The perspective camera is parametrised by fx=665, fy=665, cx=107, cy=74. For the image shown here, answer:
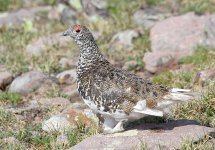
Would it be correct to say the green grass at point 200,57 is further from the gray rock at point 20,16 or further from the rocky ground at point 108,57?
the gray rock at point 20,16

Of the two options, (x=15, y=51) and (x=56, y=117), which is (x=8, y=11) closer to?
(x=15, y=51)

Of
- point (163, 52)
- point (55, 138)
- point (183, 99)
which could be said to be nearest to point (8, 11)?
point (163, 52)

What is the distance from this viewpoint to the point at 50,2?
1530 cm

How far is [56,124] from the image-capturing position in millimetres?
8672

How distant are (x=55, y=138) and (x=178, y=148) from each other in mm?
1781

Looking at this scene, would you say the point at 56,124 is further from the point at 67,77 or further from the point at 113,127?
the point at 67,77

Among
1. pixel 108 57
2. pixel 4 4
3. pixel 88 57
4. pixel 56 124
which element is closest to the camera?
pixel 88 57

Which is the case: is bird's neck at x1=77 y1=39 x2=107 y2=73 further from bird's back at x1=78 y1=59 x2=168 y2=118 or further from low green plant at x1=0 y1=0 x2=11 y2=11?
low green plant at x1=0 y1=0 x2=11 y2=11

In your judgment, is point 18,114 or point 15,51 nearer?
point 18,114

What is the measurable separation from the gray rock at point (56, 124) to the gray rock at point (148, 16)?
5086 mm

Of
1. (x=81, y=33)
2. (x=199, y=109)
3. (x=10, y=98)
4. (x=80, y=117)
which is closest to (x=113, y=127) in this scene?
(x=80, y=117)

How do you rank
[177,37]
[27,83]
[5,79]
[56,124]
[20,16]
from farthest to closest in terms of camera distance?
[20,16], [177,37], [5,79], [27,83], [56,124]

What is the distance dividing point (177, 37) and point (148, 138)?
5.13 m

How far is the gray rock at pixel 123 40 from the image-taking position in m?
12.6
